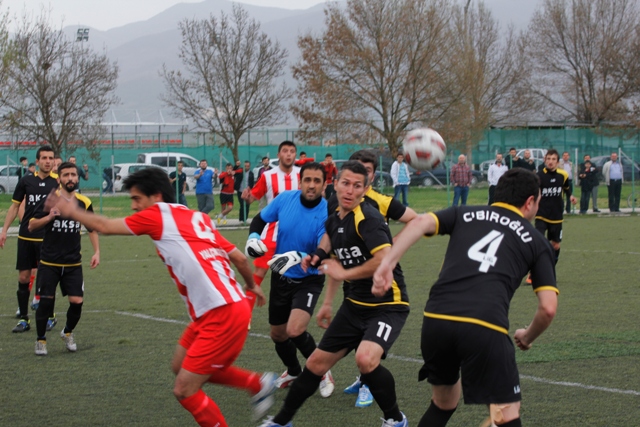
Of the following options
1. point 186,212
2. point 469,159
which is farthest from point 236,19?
point 186,212

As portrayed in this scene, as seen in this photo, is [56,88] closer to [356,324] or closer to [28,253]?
[28,253]

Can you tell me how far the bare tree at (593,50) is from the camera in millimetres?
48594

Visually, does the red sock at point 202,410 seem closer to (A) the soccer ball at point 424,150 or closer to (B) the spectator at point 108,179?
(A) the soccer ball at point 424,150

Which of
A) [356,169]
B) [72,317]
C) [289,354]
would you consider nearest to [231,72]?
[72,317]

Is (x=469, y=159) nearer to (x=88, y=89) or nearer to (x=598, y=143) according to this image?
(x=598, y=143)

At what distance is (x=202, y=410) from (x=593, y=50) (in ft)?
167

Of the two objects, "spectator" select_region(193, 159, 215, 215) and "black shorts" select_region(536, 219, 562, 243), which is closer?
"black shorts" select_region(536, 219, 562, 243)

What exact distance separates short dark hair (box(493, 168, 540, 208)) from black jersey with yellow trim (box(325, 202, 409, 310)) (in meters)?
1.17

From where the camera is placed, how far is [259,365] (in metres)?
7.54

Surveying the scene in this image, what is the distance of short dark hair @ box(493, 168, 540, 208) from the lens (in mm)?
4320

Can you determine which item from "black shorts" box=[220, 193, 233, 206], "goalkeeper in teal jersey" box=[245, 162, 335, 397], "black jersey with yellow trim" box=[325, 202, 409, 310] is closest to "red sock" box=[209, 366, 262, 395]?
"black jersey with yellow trim" box=[325, 202, 409, 310]

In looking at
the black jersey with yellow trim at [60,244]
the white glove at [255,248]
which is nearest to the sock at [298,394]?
the white glove at [255,248]

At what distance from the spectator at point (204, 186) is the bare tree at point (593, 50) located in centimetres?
3100

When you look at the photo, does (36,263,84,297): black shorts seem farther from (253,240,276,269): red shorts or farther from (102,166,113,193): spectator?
(102,166,113,193): spectator
